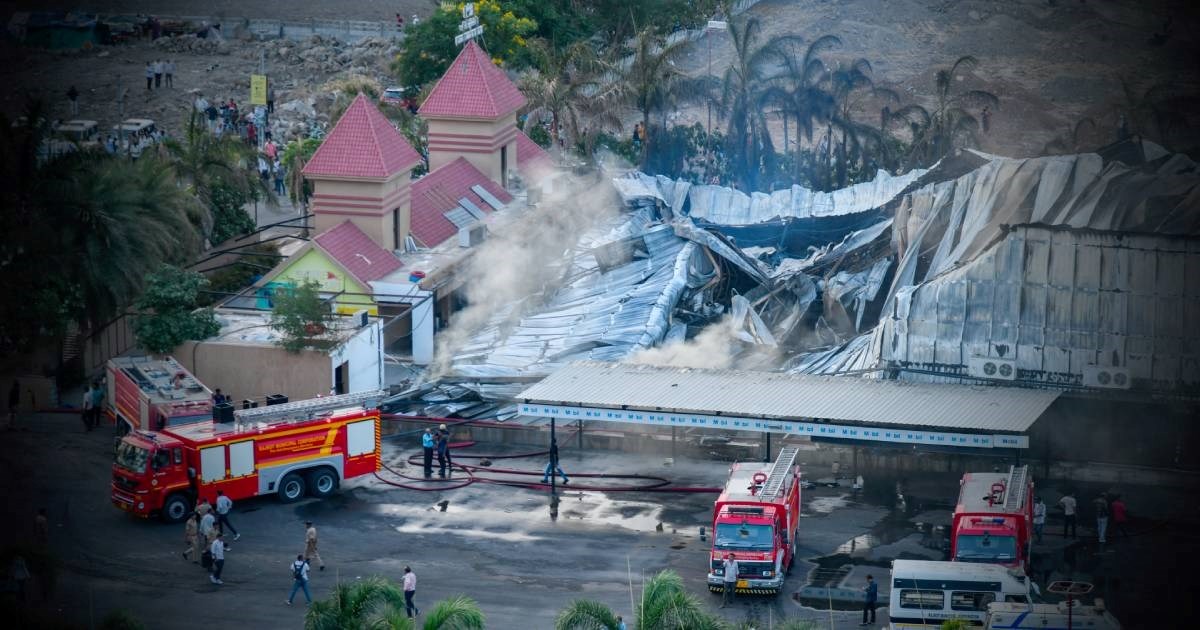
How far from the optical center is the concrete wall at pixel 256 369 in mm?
47562

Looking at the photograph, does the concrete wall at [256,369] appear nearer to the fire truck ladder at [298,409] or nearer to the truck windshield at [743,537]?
the fire truck ladder at [298,409]

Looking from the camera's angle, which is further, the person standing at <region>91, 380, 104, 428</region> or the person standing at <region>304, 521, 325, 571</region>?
the person standing at <region>91, 380, 104, 428</region>

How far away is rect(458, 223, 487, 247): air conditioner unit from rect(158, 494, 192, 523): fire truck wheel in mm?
19643

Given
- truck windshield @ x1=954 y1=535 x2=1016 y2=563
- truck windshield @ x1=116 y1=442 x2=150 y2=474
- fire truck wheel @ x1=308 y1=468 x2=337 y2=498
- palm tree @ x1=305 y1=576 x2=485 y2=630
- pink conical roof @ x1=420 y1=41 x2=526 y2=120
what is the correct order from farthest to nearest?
1. pink conical roof @ x1=420 y1=41 x2=526 y2=120
2. fire truck wheel @ x1=308 y1=468 x2=337 y2=498
3. truck windshield @ x1=116 y1=442 x2=150 y2=474
4. truck windshield @ x1=954 y1=535 x2=1016 y2=563
5. palm tree @ x1=305 y1=576 x2=485 y2=630

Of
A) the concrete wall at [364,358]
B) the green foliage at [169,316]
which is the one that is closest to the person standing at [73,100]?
the green foliage at [169,316]

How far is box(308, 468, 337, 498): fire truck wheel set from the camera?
42094mm

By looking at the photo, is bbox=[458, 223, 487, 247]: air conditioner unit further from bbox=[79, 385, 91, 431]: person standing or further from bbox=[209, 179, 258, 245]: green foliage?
bbox=[79, 385, 91, 431]: person standing

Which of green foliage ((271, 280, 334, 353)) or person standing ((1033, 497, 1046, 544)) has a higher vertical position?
green foliage ((271, 280, 334, 353))

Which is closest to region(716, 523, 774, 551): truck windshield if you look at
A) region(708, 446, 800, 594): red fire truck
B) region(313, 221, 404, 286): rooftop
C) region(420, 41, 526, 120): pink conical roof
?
region(708, 446, 800, 594): red fire truck

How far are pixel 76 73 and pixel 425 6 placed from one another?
84.9 feet

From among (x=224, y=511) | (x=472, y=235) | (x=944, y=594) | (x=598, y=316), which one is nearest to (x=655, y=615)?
(x=944, y=594)

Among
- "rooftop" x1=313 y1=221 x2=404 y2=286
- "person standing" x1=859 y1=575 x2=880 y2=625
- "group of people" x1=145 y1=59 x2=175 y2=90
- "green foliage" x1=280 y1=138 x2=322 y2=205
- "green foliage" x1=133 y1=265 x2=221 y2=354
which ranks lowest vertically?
"person standing" x1=859 y1=575 x2=880 y2=625

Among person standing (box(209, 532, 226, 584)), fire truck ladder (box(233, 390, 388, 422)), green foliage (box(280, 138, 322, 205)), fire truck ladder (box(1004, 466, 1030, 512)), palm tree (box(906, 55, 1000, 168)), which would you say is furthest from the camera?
palm tree (box(906, 55, 1000, 168))

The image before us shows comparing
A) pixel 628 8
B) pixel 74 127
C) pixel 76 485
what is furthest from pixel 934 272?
pixel 628 8
